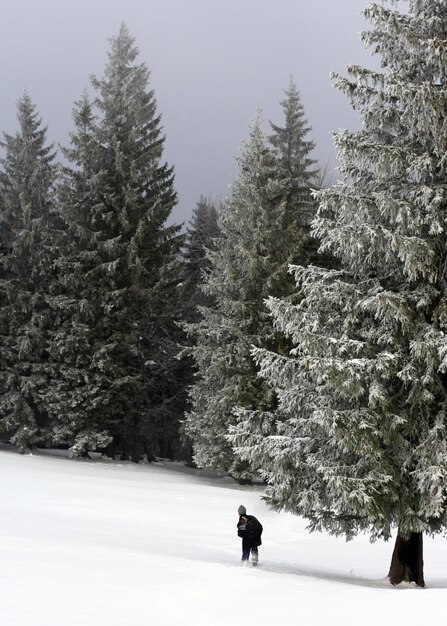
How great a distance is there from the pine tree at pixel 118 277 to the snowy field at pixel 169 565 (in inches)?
188

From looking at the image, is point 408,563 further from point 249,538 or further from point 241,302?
point 241,302

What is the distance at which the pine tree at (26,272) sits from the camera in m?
27.2

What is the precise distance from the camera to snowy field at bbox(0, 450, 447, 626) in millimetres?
8234

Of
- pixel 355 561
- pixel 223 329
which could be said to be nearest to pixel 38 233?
pixel 223 329

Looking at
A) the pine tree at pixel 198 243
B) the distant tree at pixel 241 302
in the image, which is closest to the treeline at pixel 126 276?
the distant tree at pixel 241 302

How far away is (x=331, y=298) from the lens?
12.4 metres

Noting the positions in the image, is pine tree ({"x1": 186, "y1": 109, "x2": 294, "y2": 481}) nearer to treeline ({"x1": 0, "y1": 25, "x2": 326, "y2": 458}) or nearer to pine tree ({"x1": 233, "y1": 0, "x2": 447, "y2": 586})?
treeline ({"x1": 0, "y1": 25, "x2": 326, "y2": 458})

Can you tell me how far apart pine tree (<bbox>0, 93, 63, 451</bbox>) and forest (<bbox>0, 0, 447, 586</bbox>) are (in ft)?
0.30

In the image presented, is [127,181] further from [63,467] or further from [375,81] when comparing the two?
[375,81]

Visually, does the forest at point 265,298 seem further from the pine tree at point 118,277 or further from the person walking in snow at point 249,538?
the person walking in snow at point 249,538

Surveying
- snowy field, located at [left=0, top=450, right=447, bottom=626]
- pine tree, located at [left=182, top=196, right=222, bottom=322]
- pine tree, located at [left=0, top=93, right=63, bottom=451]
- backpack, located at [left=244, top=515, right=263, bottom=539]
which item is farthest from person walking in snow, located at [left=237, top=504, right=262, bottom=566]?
pine tree, located at [left=182, top=196, right=222, bottom=322]

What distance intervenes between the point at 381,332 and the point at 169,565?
532cm

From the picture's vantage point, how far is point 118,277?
28.2 m

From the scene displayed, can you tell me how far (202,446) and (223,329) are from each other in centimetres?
422
